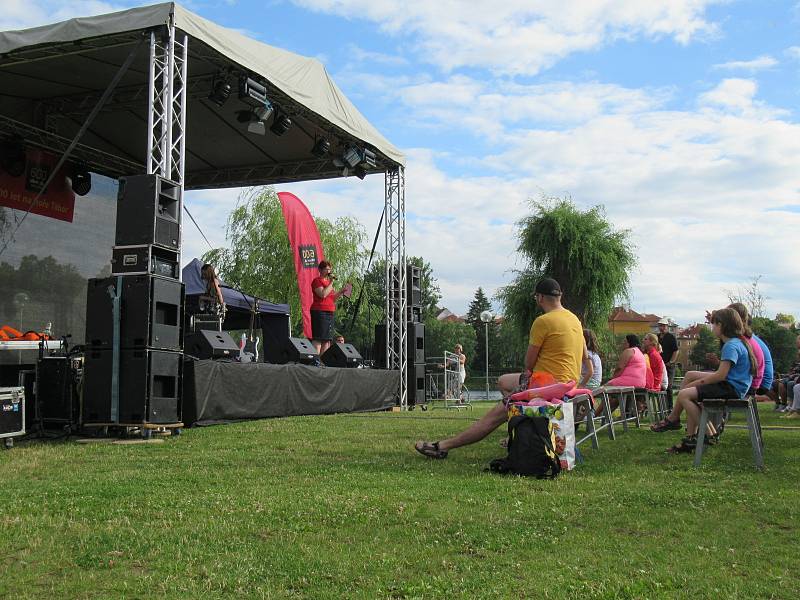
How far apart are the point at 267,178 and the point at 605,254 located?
18.8 meters

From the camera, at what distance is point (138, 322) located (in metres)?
7.64

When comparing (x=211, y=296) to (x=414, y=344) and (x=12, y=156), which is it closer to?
(x=414, y=344)

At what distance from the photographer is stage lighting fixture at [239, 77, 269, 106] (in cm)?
1034

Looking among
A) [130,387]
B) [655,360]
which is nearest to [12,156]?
[130,387]

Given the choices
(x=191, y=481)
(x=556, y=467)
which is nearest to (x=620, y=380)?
(x=556, y=467)

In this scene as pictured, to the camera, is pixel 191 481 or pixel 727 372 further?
pixel 727 372

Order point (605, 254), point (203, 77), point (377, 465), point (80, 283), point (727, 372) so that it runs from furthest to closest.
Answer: point (605, 254) → point (80, 283) → point (203, 77) → point (727, 372) → point (377, 465)

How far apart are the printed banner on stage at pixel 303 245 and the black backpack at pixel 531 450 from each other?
314 inches

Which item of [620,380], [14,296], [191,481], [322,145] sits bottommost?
[191,481]

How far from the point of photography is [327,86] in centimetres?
1212

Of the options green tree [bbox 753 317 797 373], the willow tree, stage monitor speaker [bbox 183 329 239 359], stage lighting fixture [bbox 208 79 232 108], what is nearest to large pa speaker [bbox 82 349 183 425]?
stage monitor speaker [bbox 183 329 239 359]

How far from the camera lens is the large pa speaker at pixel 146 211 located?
7.85m

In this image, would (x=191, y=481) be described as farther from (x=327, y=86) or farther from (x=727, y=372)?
(x=327, y=86)

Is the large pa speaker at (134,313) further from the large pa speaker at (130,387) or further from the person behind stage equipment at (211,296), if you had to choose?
the person behind stage equipment at (211,296)
